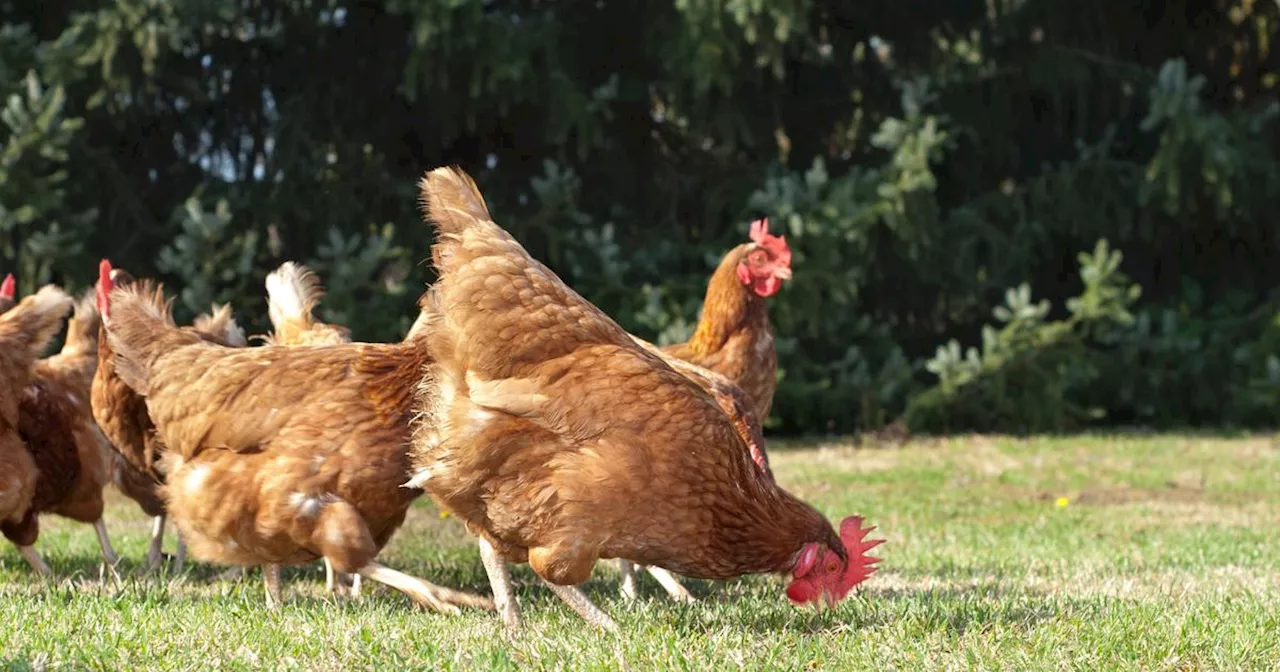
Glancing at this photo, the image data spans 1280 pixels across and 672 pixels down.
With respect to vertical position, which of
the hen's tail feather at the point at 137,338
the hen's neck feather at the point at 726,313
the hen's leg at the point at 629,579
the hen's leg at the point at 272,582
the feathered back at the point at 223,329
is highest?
the hen's neck feather at the point at 726,313

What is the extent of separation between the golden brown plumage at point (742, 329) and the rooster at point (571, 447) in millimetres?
2794

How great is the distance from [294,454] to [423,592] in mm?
732

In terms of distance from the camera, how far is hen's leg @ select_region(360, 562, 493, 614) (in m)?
5.10

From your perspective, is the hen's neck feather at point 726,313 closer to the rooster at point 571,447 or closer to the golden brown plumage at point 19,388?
the rooster at point 571,447

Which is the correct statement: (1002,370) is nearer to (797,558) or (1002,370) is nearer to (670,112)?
(670,112)

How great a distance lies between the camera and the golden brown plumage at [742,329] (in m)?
7.66

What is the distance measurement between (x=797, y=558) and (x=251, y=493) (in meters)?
2.13

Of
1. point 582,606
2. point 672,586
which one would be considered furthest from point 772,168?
point 582,606

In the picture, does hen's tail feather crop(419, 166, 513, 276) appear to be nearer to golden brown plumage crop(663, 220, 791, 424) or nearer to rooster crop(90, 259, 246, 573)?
rooster crop(90, 259, 246, 573)

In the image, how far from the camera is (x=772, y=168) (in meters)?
13.6

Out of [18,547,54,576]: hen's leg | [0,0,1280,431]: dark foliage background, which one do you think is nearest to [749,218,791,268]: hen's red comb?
[18,547,54,576]: hen's leg

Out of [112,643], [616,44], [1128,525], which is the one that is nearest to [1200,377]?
[1128,525]

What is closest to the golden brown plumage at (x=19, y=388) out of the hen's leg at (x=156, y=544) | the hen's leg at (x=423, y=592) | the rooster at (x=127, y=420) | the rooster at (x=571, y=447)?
the rooster at (x=127, y=420)

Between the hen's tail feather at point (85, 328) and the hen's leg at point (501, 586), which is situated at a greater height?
the hen's tail feather at point (85, 328)
